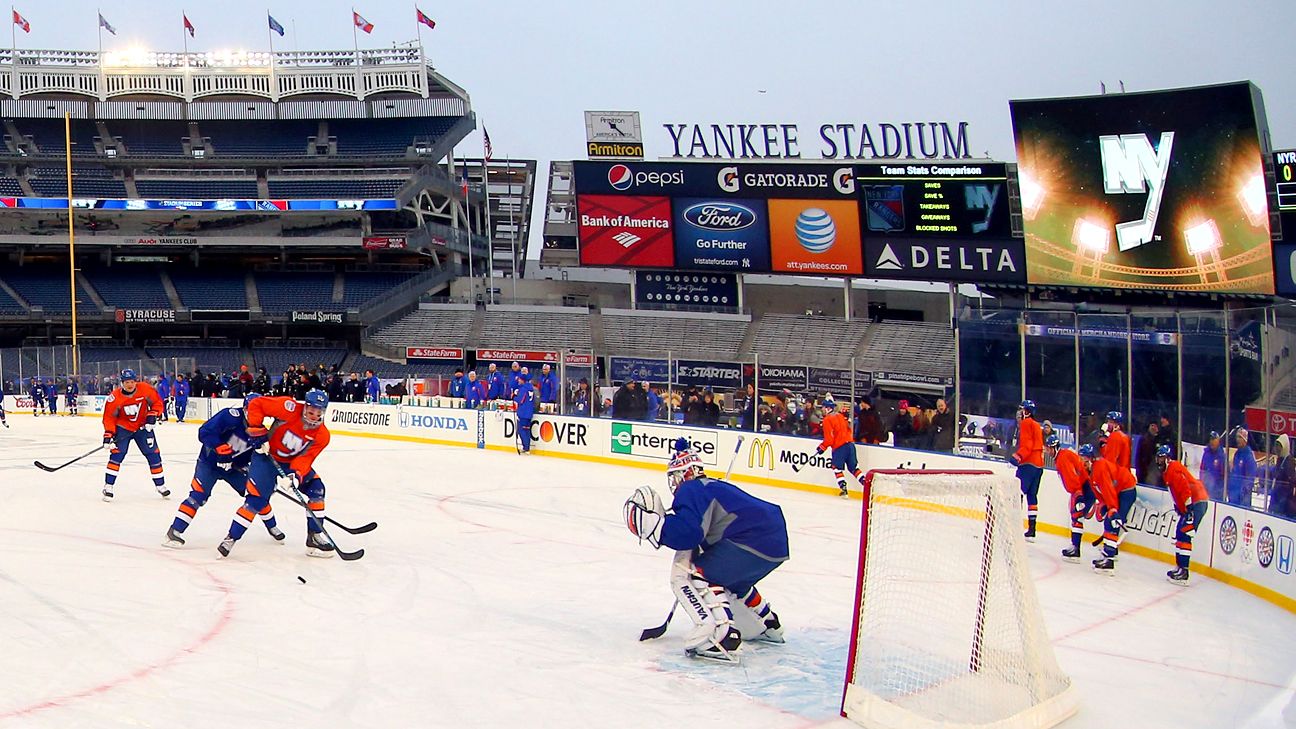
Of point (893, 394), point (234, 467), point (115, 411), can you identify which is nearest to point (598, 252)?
point (893, 394)

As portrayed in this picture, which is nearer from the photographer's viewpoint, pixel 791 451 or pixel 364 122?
pixel 791 451

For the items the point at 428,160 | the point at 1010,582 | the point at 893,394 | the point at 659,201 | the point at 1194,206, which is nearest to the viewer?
the point at 1010,582

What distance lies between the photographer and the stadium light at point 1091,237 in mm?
26422

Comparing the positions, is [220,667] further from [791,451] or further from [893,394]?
[893,394]

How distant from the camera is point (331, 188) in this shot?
45094mm

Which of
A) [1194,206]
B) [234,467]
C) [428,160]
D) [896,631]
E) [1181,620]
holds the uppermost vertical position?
[428,160]

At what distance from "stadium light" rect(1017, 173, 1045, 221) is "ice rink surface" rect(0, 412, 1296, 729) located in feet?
50.7

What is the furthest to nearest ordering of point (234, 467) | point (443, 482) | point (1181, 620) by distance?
point (443, 482) < point (234, 467) < point (1181, 620)

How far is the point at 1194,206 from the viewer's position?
25.0m

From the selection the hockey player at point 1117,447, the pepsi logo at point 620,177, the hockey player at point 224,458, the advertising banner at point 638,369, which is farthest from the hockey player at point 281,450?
the pepsi logo at point 620,177

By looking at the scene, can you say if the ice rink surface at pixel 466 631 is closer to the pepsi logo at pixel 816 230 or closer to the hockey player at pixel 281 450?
the hockey player at pixel 281 450

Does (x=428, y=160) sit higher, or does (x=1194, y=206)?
(x=428, y=160)

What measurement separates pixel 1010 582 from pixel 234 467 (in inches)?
285

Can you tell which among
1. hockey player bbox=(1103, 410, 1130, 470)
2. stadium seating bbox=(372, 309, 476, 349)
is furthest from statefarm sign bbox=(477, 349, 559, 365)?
hockey player bbox=(1103, 410, 1130, 470)
